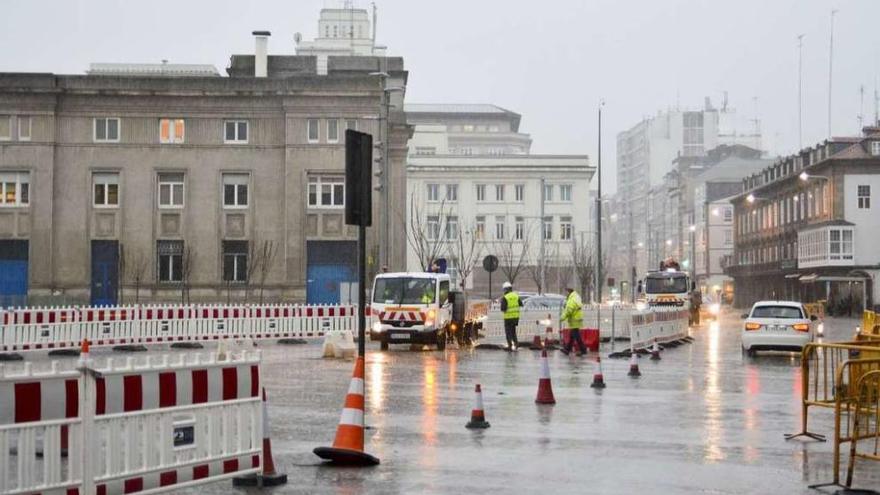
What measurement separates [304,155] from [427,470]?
48443 millimetres

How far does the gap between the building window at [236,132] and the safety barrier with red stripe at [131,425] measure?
50584mm

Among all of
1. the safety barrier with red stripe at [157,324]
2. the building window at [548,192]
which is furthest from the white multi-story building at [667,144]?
the safety barrier with red stripe at [157,324]

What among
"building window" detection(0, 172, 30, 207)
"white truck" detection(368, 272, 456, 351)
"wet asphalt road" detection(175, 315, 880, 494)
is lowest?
"wet asphalt road" detection(175, 315, 880, 494)

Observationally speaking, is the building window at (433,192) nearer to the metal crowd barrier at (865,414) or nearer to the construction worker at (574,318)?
the construction worker at (574,318)

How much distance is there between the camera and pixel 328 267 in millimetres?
59219

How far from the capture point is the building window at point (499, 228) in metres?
103

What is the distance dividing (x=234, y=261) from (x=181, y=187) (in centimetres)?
429

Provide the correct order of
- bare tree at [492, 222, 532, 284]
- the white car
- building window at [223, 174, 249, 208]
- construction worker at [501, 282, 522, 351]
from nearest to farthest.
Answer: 1. the white car
2. construction worker at [501, 282, 522, 351]
3. building window at [223, 174, 249, 208]
4. bare tree at [492, 222, 532, 284]

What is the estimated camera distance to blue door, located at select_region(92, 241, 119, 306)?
5828 centimetres

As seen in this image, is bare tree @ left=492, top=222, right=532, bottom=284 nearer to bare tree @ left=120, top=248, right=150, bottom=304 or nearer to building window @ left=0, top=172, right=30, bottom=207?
bare tree @ left=120, top=248, right=150, bottom=304

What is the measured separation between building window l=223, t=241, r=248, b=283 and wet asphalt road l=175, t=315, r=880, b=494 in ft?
111

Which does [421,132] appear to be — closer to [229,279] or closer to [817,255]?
[817,255]

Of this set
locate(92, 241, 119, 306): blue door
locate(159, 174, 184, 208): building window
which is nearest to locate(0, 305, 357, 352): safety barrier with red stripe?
locate(92, 241, 119, 306): blue door

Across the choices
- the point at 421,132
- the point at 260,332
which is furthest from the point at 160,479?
the point at 421,132
